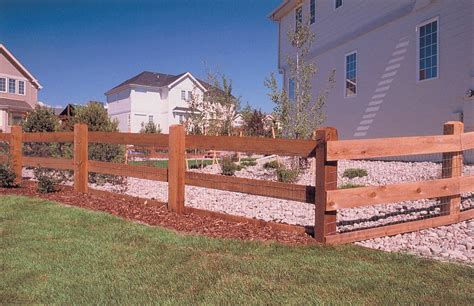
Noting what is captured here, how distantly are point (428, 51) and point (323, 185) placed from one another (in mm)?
8737

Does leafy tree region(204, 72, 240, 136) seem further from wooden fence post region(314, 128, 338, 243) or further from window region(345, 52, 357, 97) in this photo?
wooden fence post region(314, 128, 338, 243)

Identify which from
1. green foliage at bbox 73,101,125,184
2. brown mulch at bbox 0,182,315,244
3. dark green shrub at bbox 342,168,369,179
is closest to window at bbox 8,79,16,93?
green foliage at bbox 73,101,125,184

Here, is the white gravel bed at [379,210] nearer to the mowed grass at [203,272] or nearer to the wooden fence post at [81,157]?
the mowed grass at [203,272]

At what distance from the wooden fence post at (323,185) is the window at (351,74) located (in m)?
10.6

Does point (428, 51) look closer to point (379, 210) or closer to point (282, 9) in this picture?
point (379, 210)

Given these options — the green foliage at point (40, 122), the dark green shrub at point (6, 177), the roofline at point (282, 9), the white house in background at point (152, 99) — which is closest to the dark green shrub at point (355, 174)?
the dark green shrub at point (6, 177)

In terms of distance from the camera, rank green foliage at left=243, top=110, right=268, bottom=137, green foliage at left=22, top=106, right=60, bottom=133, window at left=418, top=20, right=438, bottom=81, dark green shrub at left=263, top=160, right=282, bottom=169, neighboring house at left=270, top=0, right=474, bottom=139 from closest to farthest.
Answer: neighboring house at left=270, top=0, right=474, bottom=139 < window at left=418, top=20, right=438, bottom=81 < dark green shrub at left=263, top=160, right=282, bottom=169 < green foliage at left=22, top=106, right=60, bottom=133 < green foliage at left=243, top=110, right=268, bottom=137

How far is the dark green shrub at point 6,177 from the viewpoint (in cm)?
845

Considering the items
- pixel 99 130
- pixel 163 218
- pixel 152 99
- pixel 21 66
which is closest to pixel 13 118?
pixel 21 66

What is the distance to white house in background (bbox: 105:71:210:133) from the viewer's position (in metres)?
39.0

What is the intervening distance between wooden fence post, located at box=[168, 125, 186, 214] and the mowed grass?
1112 mm

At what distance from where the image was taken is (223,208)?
6.97 m

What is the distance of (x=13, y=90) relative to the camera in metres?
35.6

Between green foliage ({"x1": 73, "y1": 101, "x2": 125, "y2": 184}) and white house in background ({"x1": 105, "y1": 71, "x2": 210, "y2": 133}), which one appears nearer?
green foliage ({"x1": 73, "y1": 101, "x2": 125, "y2": 184})
